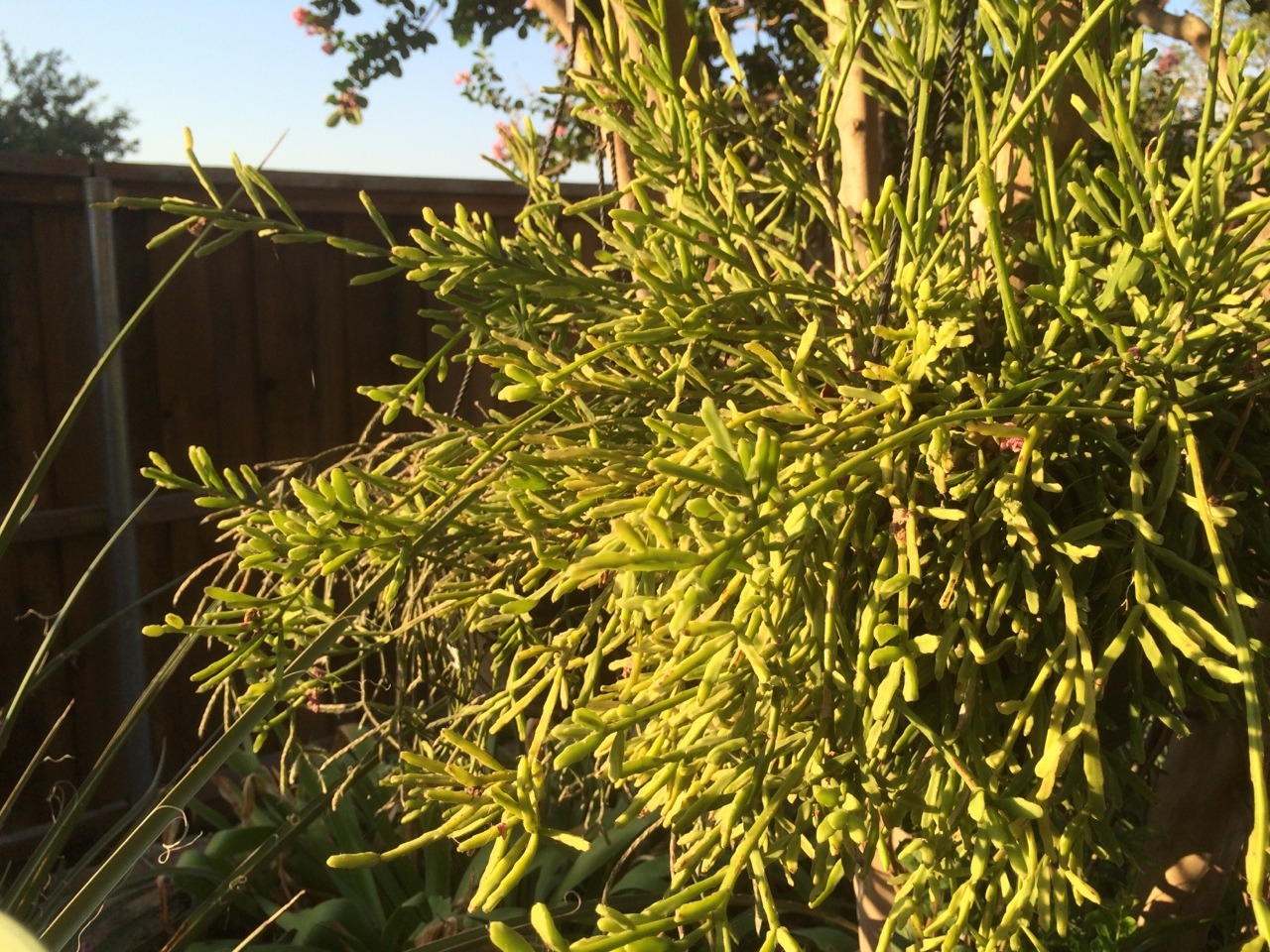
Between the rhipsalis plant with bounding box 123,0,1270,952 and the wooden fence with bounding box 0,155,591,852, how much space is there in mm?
2131

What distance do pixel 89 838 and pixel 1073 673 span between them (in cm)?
270

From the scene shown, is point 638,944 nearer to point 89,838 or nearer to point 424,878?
point 424,878

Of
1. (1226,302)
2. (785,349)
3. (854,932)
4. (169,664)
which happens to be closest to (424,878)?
(854,932)

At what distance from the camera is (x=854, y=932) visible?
1.37 meters

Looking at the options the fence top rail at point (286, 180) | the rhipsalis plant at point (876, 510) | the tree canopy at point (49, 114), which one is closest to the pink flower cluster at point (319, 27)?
the fence top rail at point (286, 180)

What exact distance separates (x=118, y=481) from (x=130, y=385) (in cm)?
24

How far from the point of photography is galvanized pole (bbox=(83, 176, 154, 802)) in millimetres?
2539

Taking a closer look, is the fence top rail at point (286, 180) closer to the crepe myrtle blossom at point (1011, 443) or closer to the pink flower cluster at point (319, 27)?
the pink flower cluster at point (319, 27)

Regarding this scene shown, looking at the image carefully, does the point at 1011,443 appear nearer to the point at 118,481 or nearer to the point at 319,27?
the point at 319,27

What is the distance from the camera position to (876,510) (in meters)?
0.59

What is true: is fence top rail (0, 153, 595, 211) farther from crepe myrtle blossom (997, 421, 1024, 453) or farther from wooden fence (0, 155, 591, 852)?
crepe myrtle blossom (997, 421, 1024, 453)

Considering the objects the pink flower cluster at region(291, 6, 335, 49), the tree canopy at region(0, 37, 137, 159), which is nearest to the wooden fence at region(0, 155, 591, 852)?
the pink flower cluster at region(291, 6, 335, 49)

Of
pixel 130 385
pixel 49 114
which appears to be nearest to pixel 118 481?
pixel 130 385

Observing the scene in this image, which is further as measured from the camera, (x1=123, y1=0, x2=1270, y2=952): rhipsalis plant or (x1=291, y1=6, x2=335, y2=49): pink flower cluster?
(x1=291, y1=6, x2=335, y2=49): pink flower cluster
